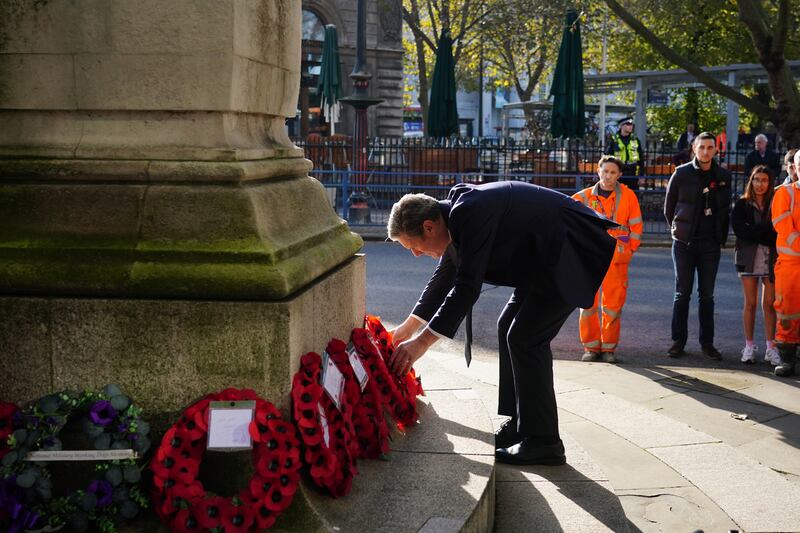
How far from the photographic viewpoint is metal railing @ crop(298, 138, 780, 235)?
18453 millimetres

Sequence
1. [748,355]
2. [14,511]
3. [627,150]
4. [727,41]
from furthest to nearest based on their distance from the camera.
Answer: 1. [727,41]
2. [627,150]
3. [748,355]
4. [14,511]

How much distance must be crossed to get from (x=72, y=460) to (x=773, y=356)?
6.44 metres

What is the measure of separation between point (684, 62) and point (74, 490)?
51.7ft

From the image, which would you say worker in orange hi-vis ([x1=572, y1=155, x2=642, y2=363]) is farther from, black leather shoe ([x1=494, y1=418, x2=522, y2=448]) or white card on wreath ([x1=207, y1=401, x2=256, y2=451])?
white card on wreath ([x1=207, y1=401, x2=256, y2=451])

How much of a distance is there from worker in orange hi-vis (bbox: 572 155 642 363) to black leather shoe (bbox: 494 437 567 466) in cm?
373

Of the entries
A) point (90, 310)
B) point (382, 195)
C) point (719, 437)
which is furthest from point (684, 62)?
point (90, 310)

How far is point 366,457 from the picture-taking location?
4.34 metres

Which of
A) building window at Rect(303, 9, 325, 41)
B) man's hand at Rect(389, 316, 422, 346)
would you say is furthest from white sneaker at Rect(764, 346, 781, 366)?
building window at Rect(303, 9, 325, 41)

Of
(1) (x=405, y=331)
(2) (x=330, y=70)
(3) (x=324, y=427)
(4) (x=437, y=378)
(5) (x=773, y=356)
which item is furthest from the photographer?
(2) (x=330, y=70)

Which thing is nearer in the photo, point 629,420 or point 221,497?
point 221,497

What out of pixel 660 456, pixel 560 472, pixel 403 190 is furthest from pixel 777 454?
pixel 403 190

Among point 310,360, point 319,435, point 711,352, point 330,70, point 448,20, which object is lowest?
point 711,352

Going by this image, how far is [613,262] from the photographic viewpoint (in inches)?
344

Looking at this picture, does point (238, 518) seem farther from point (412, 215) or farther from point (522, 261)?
point (522, 261)
